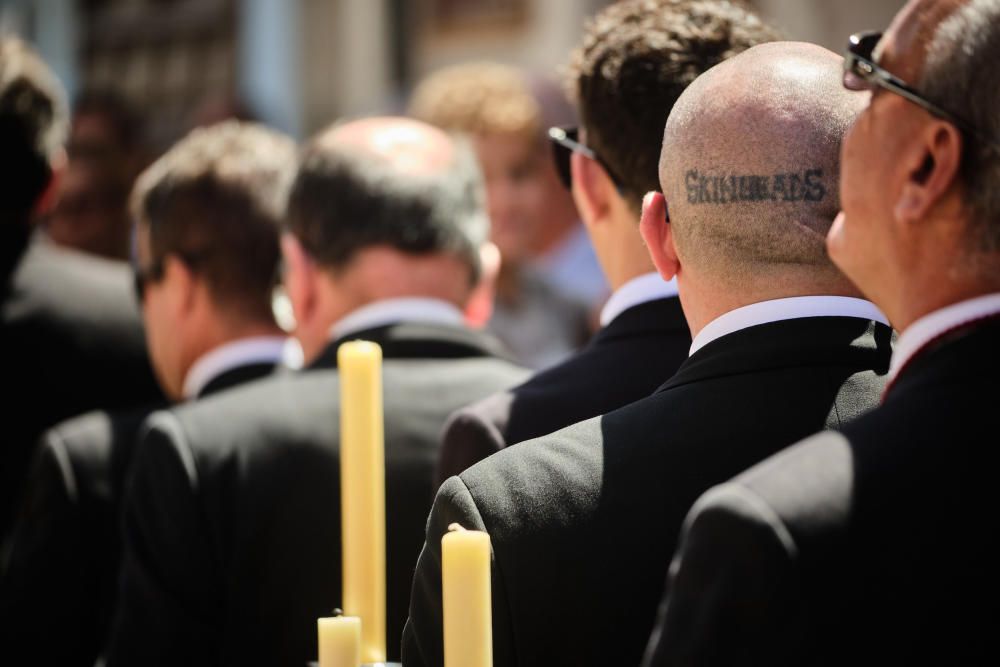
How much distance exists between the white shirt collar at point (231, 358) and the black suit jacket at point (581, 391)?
991 millimetres

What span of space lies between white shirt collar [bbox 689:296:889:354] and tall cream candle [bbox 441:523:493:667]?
59 centimetres

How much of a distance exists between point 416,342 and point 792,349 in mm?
1175

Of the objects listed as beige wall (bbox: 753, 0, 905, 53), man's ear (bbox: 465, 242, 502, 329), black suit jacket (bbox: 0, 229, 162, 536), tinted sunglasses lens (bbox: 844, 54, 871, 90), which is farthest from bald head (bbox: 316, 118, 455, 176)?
beige wall (bbox: 753, 0, 905, 53)

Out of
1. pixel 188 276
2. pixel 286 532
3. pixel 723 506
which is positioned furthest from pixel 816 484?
pixel 188 276

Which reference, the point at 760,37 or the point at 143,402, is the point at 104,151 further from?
the point at 760,37

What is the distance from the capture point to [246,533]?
2.45 m

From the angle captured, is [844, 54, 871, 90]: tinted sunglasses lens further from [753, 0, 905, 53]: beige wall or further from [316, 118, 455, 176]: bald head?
[753, 0, 905, 53]: beige wall

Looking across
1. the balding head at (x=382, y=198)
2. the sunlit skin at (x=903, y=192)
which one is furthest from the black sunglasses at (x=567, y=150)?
the sunlit skin at (x=903, y=192)

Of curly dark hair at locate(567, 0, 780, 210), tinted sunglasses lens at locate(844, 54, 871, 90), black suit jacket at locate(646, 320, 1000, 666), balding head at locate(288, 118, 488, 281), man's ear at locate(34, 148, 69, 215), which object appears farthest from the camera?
man's ear at locate(34, 148, 69, 215)

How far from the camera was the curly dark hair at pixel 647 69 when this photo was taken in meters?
2.25

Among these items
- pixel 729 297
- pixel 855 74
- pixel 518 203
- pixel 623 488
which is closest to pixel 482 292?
pixel 729 297

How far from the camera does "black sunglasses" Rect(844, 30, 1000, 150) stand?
1.28m

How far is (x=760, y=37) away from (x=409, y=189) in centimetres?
84

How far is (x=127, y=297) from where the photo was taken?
3.56 meters
